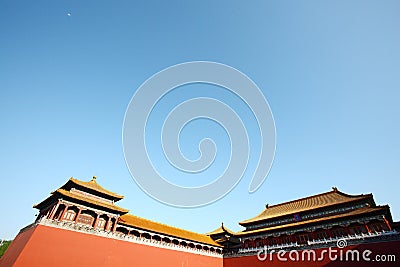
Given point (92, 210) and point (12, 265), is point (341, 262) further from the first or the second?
point (12, 265)

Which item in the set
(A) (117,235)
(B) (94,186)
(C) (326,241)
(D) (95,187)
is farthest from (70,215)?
(C) (326,241)

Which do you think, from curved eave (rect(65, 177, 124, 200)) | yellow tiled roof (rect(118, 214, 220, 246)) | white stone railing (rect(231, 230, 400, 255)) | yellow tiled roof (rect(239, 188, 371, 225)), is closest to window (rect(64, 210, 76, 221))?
curved eave (rect(65, 177, 124, 200))

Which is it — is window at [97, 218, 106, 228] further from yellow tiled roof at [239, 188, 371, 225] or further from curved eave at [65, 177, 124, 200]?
yellow tiled roof at [239, 188, 371, 225]

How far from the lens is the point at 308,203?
27.1 metres

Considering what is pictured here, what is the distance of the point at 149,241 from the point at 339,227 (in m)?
17.4

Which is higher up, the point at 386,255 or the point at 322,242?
the point at 322,242

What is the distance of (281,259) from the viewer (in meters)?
21.2

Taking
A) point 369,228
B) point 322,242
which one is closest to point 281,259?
point 322,242

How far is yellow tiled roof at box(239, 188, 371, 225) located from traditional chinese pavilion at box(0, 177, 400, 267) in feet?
0.49

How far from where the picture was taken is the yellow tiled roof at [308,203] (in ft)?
77.0

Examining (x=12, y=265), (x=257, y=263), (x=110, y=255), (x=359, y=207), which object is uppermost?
(x=359, y=207)

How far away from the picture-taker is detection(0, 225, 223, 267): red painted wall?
14305mm

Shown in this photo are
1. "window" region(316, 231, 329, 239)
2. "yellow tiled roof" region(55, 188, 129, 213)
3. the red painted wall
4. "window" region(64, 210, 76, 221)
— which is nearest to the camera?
the red painted wall

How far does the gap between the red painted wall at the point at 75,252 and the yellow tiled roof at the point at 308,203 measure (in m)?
13.8
